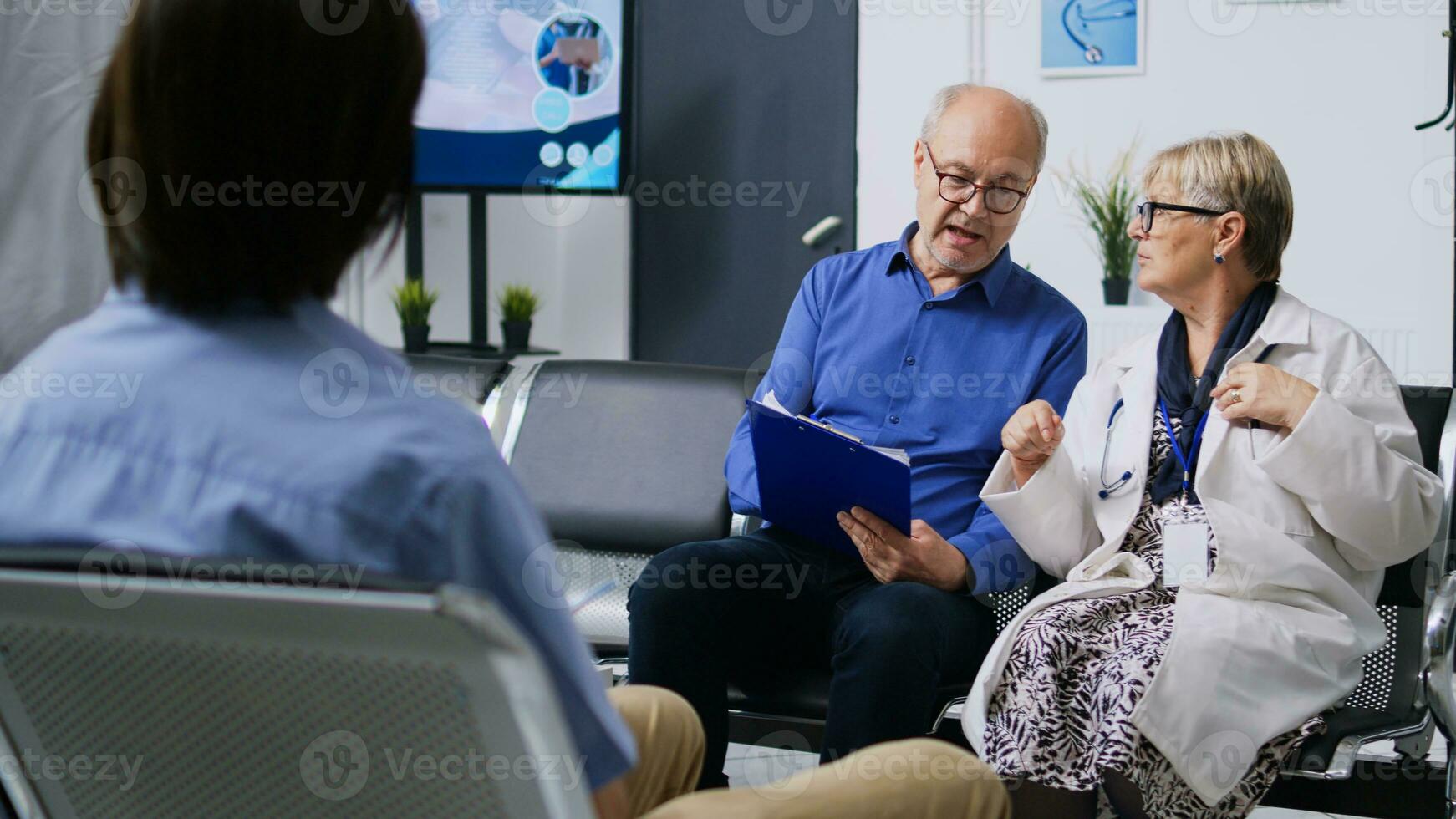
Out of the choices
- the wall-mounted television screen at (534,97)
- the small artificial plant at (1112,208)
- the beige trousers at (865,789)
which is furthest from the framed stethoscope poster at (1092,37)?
the beige trousers at (865,789)

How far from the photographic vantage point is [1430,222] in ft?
12.5

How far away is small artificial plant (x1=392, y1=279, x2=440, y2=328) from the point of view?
4.33 meters

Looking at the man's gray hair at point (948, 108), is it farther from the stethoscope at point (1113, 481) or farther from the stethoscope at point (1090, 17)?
the stethoscope at point (1090, 17)

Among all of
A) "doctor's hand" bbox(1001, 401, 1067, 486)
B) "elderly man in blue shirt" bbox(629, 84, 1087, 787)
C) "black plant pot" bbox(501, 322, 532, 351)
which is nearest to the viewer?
"elderly man in blue shirt" bbox(629, 84, 1087, 787)

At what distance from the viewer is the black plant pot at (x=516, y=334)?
4449 millimetres

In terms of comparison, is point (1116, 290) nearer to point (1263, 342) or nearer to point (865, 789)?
point (1263, 342)

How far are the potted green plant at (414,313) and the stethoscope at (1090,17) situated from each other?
230 centimetres

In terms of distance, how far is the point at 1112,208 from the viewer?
4.00 m

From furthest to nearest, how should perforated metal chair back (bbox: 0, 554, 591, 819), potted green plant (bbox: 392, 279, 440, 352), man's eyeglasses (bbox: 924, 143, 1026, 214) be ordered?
1. potted green plant (bbox: 392, 279, 440, 352)
2. man's eyeglasses (bbox: 924, 143, 1026, 214)
3. perforated metal chair back (bbox: 0, 554, 591, 819)

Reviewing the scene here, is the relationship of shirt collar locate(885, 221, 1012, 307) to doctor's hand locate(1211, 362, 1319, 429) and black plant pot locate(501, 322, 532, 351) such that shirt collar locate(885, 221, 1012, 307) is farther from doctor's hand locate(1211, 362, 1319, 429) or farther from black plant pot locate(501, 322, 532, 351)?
black plant pot locate(501, 322, 532, 351)

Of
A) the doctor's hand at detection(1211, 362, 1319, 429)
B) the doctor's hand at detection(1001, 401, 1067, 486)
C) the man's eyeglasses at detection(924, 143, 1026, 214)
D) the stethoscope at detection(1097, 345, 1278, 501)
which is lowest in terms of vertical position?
the stethoscope at detection(1097, 345, 1278, 501)

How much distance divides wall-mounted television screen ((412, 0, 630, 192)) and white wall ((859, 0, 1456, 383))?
1149mm

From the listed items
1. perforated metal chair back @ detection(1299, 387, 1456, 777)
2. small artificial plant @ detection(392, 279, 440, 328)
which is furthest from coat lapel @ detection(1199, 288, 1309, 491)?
small artificial plant @ detection(392, 279, 440, 328)

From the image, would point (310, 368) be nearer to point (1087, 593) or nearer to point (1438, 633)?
point (1087, 593)
